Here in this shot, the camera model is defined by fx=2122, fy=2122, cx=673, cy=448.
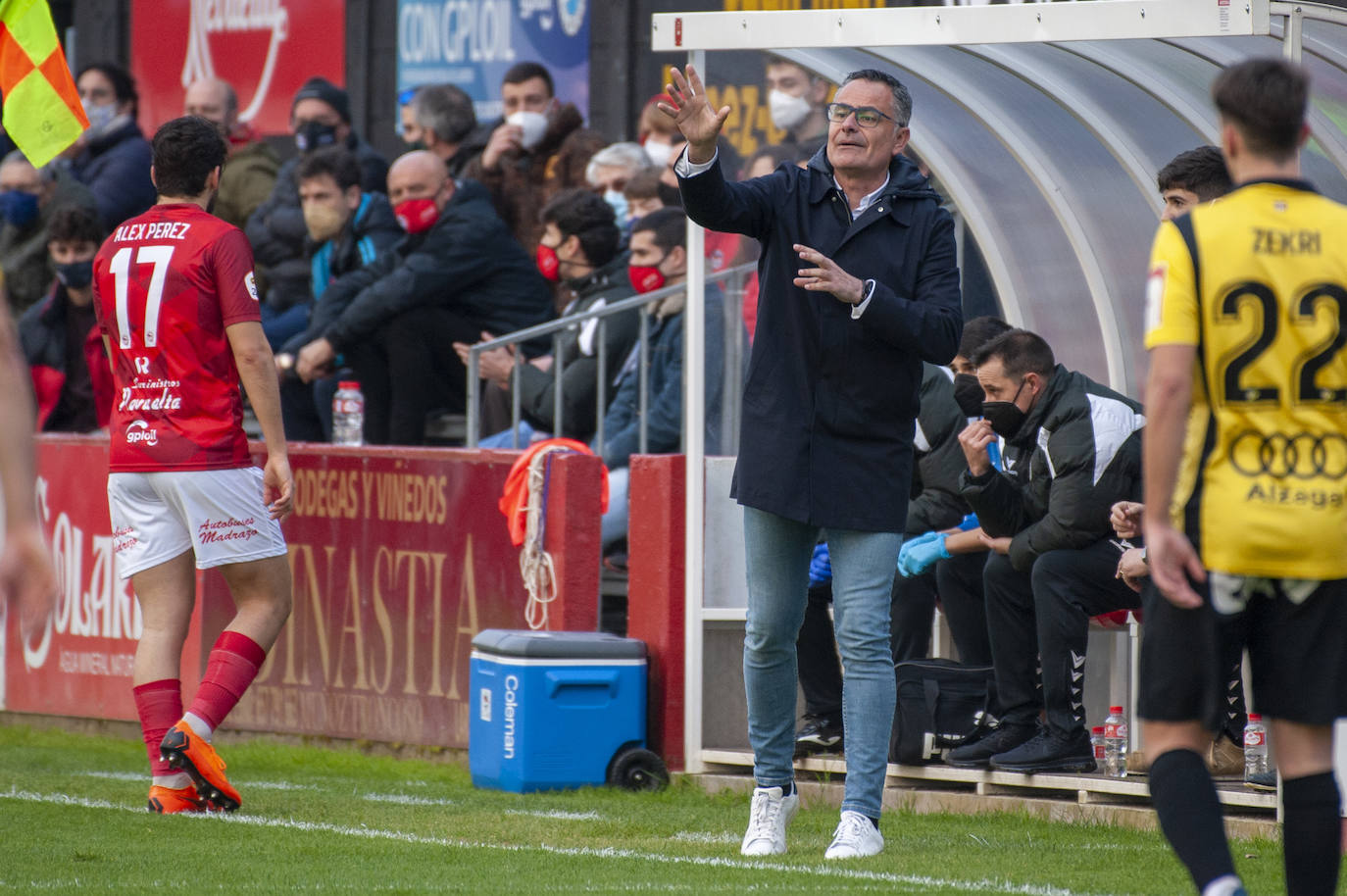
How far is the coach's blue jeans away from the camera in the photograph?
19.8 feet

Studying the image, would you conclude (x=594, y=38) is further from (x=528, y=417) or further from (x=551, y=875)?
(x=551, y=875)

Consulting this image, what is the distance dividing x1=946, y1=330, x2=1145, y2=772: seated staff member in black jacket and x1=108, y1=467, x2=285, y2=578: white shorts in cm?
243

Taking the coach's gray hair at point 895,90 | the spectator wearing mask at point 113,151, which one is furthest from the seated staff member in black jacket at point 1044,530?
the spectator wearing mask at point 113,151

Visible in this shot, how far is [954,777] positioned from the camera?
745 centimetres

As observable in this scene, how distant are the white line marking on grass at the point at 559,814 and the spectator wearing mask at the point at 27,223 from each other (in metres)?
6.93

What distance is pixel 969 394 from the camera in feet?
26.1

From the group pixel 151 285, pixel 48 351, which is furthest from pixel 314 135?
pixel 151 285

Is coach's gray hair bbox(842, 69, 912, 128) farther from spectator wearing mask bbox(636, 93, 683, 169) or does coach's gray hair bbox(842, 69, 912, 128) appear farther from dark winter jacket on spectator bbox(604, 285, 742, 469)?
spectator wearing mask bbox(636, 93, 683, 169)

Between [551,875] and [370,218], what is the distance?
6.09 metres

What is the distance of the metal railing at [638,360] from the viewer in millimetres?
8453

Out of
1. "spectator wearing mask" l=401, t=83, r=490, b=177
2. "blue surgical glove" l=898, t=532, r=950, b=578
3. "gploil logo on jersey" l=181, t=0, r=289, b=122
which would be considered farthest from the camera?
"gploil logo on jersey" l=181, t=0, r=289, b=122

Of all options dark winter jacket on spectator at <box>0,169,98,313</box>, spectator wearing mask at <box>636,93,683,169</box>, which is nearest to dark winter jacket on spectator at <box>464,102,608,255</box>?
spectator wearing mask at <box>636,93,683,169</box>

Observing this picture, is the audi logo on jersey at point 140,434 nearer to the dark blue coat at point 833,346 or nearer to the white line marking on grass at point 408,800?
the white line marking on grass at point 408,800

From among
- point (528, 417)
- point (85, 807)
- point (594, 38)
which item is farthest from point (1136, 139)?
point (594, 38)
